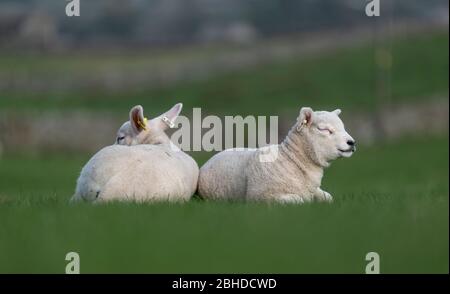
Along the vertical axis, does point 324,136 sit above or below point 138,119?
below

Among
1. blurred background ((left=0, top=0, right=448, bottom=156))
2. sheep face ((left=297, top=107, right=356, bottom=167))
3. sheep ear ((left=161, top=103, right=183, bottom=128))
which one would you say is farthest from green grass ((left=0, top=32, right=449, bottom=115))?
sheep face ((left=297, top=107, right=356, bottom=167))

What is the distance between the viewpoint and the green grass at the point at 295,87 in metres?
44.4

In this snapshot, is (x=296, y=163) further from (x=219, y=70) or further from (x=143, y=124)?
(x=219, y=70)

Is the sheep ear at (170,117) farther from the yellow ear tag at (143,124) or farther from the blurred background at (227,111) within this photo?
the blurred background at (227,111)

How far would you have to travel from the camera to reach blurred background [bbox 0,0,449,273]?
22.7ft

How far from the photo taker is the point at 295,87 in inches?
1891

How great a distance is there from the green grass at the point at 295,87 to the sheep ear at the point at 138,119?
30349 mm

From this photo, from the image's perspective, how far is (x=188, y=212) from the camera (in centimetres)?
825

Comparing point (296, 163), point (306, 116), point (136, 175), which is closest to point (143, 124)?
point (136, 175)

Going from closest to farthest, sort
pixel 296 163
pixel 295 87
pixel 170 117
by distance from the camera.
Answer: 1. pixel 296 163
2. pixel 170 117
3. pixel 295 87

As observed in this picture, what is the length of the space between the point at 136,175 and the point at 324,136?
178 centimetres

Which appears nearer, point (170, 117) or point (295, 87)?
point (170, 117)
